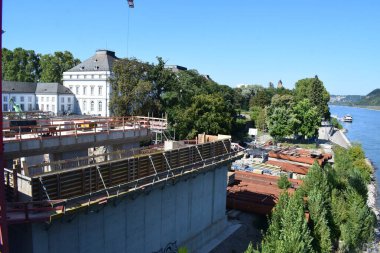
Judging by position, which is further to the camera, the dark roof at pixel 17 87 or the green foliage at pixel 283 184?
the dark roof at pixel 17 87

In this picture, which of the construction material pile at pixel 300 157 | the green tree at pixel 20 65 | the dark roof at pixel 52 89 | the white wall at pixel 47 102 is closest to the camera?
the construction material pile at pixel 300 157

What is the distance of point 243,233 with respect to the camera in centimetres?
2738

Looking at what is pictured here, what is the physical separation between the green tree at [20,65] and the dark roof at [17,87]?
56.4 feet

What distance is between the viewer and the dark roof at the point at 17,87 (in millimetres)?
89438

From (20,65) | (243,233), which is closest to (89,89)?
(20,65)

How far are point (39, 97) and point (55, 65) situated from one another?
18426 mm

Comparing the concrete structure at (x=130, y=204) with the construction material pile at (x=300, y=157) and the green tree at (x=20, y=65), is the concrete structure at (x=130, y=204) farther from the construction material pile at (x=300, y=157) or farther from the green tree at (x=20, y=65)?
the green tree at (x=20, y=65)

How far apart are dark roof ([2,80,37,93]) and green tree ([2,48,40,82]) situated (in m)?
17.2

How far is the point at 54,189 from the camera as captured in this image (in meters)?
13.6

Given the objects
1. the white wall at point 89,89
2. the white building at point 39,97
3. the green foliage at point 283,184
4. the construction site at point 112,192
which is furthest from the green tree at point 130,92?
the white building at point 39,97

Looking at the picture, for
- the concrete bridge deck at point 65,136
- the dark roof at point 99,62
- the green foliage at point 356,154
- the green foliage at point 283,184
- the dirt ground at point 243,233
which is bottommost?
the dirt ground at point 243,233

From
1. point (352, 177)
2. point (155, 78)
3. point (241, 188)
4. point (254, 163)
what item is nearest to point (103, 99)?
point (155, 78)

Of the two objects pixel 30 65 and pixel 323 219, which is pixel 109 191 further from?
pixel 30 65

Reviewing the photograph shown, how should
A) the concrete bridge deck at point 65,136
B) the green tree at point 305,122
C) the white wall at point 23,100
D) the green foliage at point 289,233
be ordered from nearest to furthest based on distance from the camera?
the green foliage at point 289,233, the concrete bridge deck at point 65,136, the green tree at point 305,122, the white wall at point 23,100
